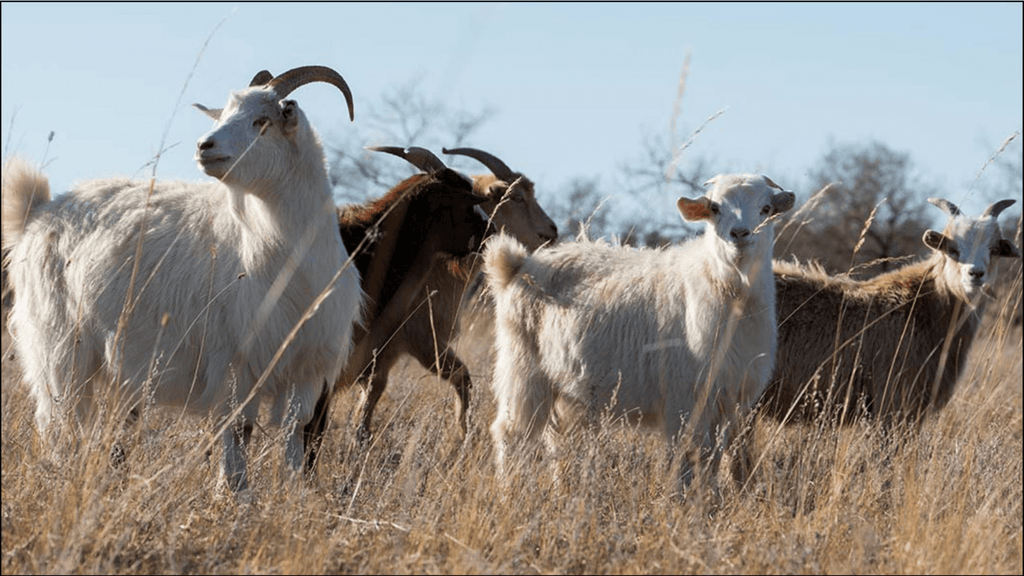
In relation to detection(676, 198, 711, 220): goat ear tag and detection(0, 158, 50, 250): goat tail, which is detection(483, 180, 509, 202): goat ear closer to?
detection(676, 198, 711, 220): goat ear tag

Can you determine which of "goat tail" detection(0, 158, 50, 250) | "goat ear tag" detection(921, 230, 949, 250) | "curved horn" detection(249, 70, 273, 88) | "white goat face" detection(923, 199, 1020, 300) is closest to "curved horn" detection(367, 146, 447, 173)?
"curved horn" detection(249, 70, 273, 88)

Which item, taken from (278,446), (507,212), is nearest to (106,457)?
(278,446)

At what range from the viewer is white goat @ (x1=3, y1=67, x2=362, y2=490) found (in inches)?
205

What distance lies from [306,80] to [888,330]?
4182 millimetres

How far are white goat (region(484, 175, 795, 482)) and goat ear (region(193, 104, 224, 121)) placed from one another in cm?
175

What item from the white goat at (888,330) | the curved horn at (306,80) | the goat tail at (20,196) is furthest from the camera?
the white goat at (888,330)

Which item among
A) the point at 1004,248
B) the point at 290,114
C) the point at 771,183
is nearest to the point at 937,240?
the point at 1004,248

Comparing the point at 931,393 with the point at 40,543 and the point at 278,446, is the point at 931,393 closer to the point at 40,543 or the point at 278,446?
the point at 278,446

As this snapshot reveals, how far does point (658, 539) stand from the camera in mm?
4082

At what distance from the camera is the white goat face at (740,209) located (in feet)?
18.7

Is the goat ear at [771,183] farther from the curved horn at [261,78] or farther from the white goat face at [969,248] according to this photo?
the curved horn at [261,78]

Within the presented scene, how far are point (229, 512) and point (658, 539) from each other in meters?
1.64

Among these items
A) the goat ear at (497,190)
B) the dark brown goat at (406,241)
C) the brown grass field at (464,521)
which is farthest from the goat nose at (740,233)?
the goat ear at (497,190)

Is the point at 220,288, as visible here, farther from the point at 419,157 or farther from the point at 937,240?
the point at 937,240
